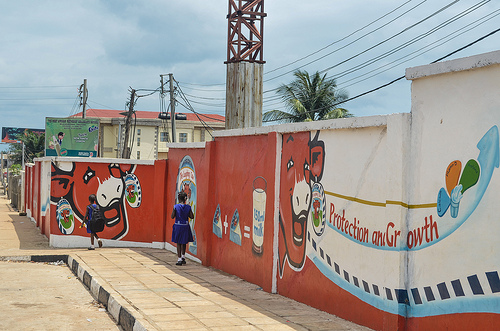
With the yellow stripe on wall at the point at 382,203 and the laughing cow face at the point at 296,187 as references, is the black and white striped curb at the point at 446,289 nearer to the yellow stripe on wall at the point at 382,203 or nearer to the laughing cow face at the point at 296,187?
the yellow stripe on wall at the point at 382,203

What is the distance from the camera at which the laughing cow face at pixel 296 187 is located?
7930 millimetres

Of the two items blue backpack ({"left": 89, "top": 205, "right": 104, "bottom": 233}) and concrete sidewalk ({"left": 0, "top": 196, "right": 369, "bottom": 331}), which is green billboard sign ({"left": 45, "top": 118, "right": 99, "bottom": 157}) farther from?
concrete sidewalk ({"left": 0, "top": 196, "right": 369, "bottom": 331})

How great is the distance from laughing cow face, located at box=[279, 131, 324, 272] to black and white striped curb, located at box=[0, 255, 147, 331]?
2.44 metres

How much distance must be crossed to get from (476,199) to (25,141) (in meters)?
63.5

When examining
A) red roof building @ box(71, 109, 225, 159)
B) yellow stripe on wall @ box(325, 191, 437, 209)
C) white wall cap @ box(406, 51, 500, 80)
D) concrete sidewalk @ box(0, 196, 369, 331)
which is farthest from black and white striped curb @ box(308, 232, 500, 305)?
red roof building @ box(71, 109, 225, 159)

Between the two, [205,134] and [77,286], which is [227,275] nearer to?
[77,286]

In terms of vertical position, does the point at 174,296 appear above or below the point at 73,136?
below

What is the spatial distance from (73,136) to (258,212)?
1128 inches

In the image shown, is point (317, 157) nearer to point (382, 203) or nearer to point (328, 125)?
point (328, 125)

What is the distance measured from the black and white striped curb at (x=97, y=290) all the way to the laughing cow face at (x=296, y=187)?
2444 millimetres

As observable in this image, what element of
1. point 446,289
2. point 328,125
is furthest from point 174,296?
point 446,289

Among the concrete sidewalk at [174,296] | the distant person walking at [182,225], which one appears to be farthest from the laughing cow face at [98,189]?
the distant person walking at [182,225]

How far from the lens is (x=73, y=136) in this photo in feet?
118

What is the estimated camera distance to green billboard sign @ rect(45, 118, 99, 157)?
116 feet
